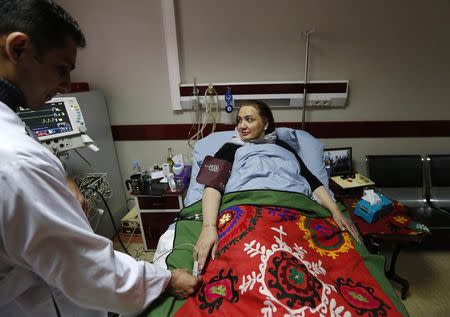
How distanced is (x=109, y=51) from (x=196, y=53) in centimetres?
74

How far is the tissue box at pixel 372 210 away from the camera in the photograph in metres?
1.44

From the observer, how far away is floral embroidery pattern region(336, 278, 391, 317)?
83 centimetres

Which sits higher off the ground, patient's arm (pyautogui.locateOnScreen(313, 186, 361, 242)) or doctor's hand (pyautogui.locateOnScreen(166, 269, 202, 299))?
doctor's hand (pyautogui.locateOnScreen(166, 269, 202, 299))

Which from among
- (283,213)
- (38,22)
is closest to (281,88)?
(283,213)

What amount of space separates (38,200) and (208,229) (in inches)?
31.7

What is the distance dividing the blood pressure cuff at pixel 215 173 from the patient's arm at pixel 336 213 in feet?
1.87

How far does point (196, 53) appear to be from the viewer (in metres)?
2.10

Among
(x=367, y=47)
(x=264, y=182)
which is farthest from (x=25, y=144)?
(x=367, y=47)

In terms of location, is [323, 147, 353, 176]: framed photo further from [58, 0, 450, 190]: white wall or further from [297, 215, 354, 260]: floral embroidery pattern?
[297, 215, 354, 260]: floral embroidery pattern

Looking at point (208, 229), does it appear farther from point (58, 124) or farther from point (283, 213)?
point (58, 124)

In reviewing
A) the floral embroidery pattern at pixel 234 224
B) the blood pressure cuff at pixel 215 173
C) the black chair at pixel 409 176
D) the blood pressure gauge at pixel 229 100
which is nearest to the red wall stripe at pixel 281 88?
the blood pressure gauge at pixel 229 100

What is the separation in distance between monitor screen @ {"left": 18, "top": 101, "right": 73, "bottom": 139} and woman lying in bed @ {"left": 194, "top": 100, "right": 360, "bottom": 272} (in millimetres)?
866

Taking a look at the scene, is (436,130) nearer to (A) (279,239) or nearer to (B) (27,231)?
(A) (279,239)

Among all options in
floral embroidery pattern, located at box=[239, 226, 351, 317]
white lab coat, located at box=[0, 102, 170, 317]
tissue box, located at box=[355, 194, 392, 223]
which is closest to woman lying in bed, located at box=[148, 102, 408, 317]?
floral embroidery pattern, located at box=[239, 226, 351, 317]
